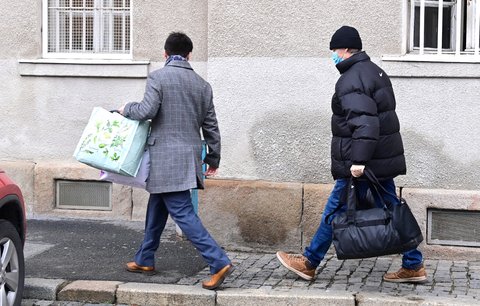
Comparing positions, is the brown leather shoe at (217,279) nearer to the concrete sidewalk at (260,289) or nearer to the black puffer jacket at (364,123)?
the concrete sidewalk at (260,289)

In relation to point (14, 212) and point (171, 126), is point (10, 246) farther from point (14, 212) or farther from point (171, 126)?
point (171, 126)

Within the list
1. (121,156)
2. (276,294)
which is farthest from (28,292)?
(276,294)

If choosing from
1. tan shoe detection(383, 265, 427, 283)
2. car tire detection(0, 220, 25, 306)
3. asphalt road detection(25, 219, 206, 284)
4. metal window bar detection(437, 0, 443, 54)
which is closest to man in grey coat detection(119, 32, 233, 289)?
asphalt road detection(25, 219, 206, 284)

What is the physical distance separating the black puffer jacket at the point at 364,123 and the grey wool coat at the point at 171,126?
3.45 feet

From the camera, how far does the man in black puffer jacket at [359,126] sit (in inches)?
256

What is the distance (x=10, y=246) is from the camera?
6109mm

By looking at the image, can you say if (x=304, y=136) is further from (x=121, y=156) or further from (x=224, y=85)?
(x=121, y=156)

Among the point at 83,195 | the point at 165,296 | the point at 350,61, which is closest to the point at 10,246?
the point at 165,296

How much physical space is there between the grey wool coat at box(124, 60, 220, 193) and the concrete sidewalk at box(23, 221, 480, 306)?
0.76 meters

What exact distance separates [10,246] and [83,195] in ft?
10.8

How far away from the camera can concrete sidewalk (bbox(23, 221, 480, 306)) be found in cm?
663

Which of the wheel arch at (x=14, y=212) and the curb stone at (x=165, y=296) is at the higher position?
the wheel arch at (x=14, y=212)

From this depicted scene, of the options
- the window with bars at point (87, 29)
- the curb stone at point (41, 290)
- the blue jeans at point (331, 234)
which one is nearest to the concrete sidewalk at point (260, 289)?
the curb stone at point (41, 290)

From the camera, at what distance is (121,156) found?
6781 mm
